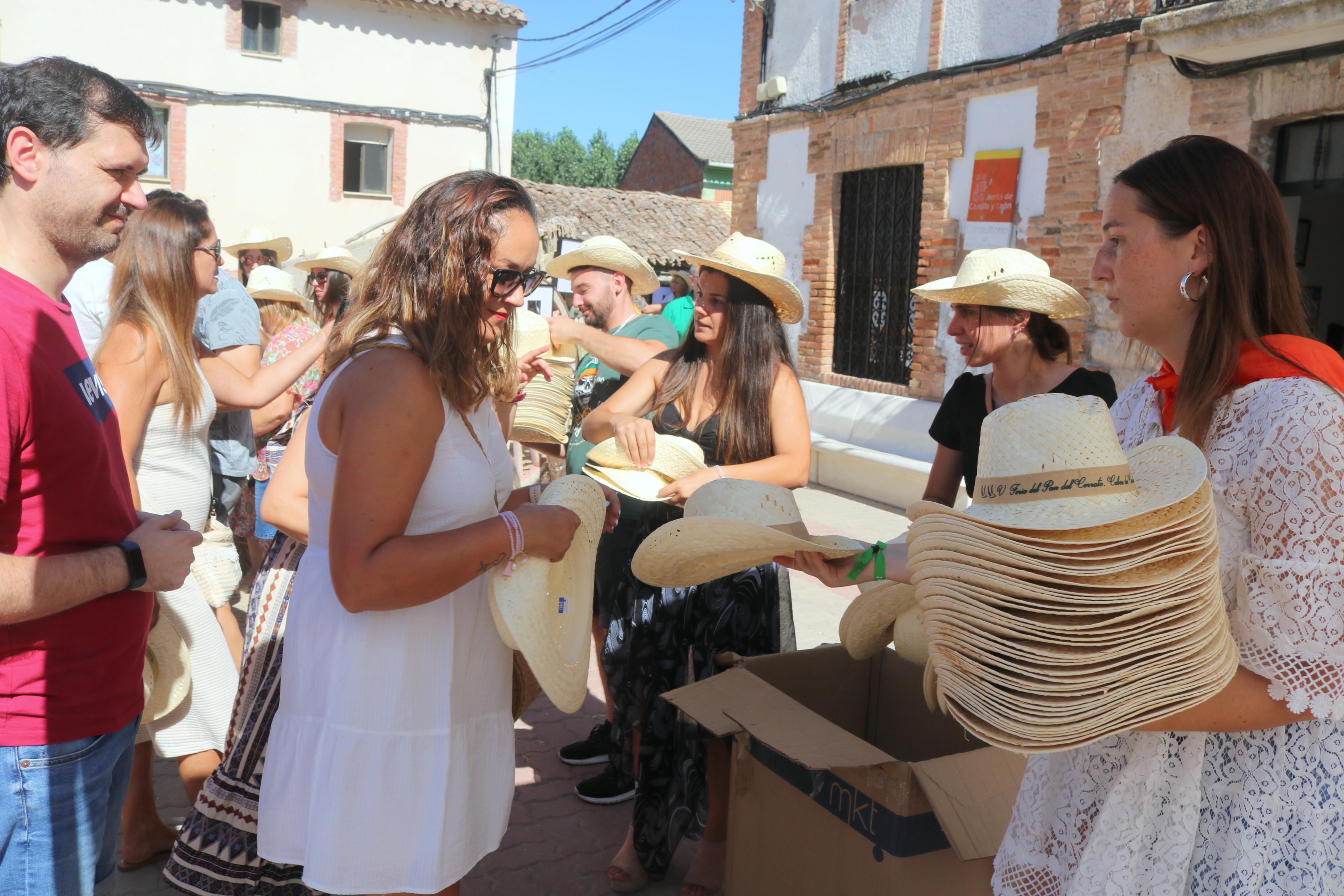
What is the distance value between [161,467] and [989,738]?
2672 mm

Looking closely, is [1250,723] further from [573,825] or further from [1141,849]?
[573,825]

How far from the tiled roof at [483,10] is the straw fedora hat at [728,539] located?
20.1 meters

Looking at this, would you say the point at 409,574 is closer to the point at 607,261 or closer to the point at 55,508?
the point at 55,508

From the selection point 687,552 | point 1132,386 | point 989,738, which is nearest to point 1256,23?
point 1132,386

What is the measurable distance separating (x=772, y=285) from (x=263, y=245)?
6243 mm

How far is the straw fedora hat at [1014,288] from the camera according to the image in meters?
3.14

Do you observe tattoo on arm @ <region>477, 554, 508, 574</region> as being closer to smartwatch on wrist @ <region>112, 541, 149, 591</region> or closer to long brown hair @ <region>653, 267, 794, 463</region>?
smartwatch on wrist @ <region>112, 541, 149, 591</region>

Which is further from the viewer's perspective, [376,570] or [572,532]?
[572,532]

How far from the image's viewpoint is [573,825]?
3.35 metres

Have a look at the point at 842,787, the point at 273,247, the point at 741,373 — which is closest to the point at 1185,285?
the point at 842,787

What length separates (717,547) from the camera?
1.90m

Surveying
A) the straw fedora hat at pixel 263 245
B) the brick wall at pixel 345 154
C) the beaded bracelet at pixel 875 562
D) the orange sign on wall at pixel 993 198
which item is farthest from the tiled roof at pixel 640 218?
the beaded bracelet at pixel 875 562

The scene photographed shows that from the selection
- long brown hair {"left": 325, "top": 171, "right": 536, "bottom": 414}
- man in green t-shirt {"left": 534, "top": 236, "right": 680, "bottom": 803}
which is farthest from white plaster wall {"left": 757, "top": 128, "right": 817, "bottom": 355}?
long brown hair {"left": 325, "top": 171, "right": 536, "bottom": 414}

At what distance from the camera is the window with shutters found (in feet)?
65.9
